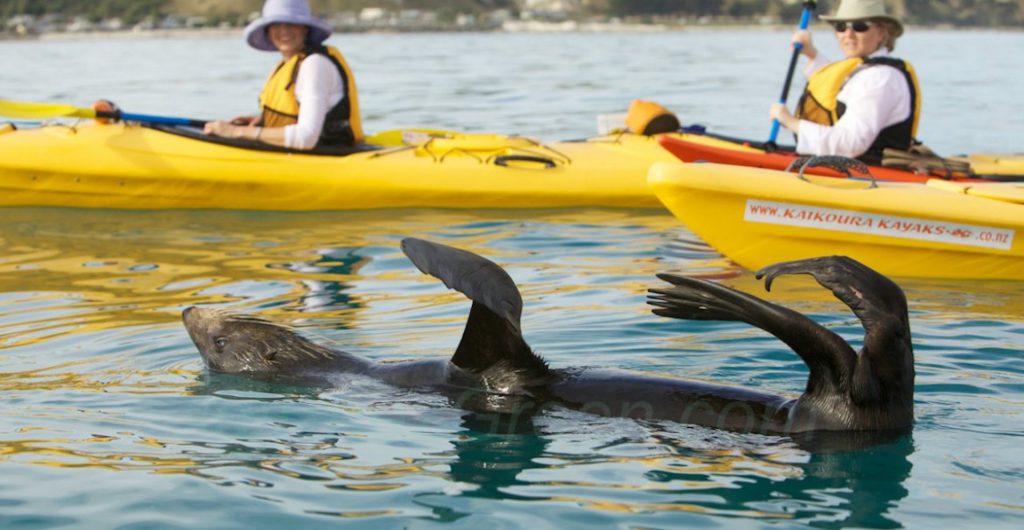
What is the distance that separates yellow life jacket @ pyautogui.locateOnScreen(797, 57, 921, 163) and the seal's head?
4.97m

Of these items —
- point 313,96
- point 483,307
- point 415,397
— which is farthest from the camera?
point 313,96

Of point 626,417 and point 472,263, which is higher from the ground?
point 472,263

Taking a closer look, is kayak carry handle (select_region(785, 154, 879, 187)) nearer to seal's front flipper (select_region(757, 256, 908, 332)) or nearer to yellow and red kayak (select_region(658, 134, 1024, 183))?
yellow and red kayak (select_region(658, 134, 1024, 183))

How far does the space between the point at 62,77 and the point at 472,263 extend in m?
29.8

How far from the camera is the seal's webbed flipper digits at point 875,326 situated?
4082 millimetres

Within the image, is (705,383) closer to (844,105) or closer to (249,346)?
(249,346)

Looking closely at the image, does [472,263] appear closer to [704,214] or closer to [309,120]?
[704,214]

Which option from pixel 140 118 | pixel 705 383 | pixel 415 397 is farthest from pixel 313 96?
pixel 705 383

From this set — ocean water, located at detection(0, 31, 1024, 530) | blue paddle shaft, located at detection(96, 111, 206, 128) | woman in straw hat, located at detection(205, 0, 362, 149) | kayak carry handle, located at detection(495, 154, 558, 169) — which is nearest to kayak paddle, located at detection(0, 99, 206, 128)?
blue paddle shaft, located at detection(96, 111, 206, 128)

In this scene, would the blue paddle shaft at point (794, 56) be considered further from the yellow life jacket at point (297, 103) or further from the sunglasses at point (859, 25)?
the yellow life jacket at point (297, 103)

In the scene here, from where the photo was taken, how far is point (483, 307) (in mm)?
4371

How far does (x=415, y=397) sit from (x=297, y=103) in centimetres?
583

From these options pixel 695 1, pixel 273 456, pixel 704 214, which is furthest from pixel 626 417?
pixel 695 1

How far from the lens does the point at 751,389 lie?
457 cm
